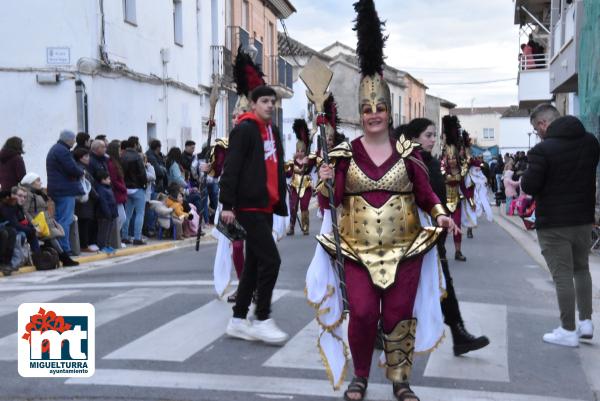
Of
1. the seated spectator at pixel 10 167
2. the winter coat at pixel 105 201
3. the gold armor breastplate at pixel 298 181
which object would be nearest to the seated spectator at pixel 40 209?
the seated spectator at pixel 10 167

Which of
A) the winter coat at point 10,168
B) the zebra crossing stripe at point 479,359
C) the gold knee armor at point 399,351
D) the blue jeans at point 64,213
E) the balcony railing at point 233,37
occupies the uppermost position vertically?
the balcony railing at point 233,37

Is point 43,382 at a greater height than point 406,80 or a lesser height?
lesser

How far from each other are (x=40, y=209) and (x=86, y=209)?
1.55 meters

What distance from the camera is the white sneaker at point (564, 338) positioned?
6.59 m

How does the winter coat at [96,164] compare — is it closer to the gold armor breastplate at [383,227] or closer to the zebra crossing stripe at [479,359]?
the zebra crossing stripe at [479,359]

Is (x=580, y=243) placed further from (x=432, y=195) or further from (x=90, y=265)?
(x=90, y=265)

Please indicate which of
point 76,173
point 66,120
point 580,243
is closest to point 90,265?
point 76,173

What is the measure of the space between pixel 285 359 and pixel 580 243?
2.55 m

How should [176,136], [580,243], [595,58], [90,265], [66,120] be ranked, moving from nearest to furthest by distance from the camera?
[580,243] < [90,265] < [595,58] < [66,120] < [176,136]

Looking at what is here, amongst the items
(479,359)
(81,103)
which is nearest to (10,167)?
(81,103)

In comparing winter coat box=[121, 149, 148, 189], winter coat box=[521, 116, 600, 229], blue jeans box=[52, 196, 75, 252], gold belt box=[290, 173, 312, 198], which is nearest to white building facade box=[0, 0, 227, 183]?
winter coat box=[121, 149, 148, 189]

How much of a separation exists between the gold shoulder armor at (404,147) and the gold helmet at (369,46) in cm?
21

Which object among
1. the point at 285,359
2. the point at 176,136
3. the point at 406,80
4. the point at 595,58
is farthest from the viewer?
the point at 406,80

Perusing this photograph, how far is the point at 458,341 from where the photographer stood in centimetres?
610
